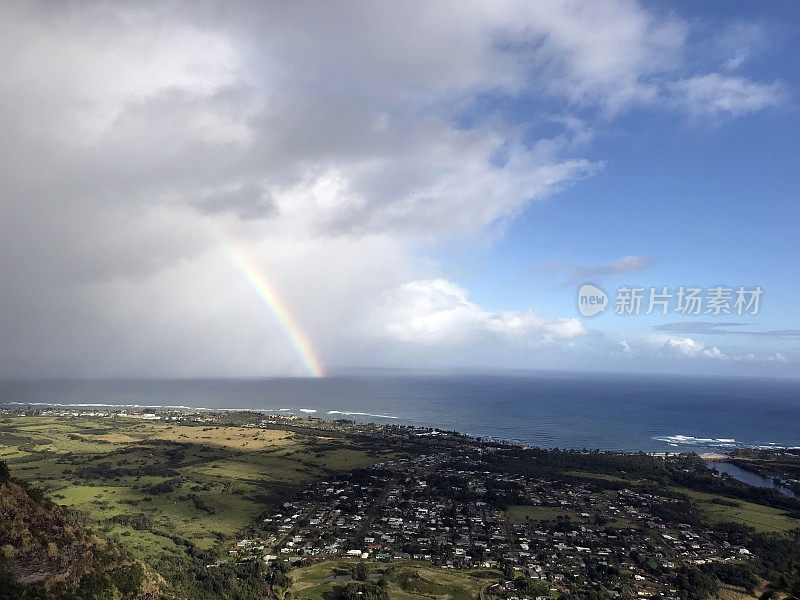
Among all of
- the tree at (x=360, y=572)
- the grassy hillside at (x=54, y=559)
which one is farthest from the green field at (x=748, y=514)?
the grassy hillside at (x=54, y=559)

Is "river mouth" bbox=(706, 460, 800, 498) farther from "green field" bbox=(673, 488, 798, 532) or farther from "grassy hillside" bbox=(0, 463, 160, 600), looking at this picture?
"grassy hillside" bbox=(0, 463, 160, 600)

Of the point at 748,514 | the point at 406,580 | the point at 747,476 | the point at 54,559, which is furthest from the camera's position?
the point at 747,476

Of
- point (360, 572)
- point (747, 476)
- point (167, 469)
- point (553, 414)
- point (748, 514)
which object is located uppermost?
point (748, 514)

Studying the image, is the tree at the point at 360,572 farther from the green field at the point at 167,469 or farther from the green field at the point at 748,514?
the green field at the point at 748,514

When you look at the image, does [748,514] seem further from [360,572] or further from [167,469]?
[167,469]

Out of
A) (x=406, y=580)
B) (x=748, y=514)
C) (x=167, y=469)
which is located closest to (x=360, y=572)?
(x=406, y=580)

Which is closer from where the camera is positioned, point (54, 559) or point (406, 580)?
point (54, 559)
